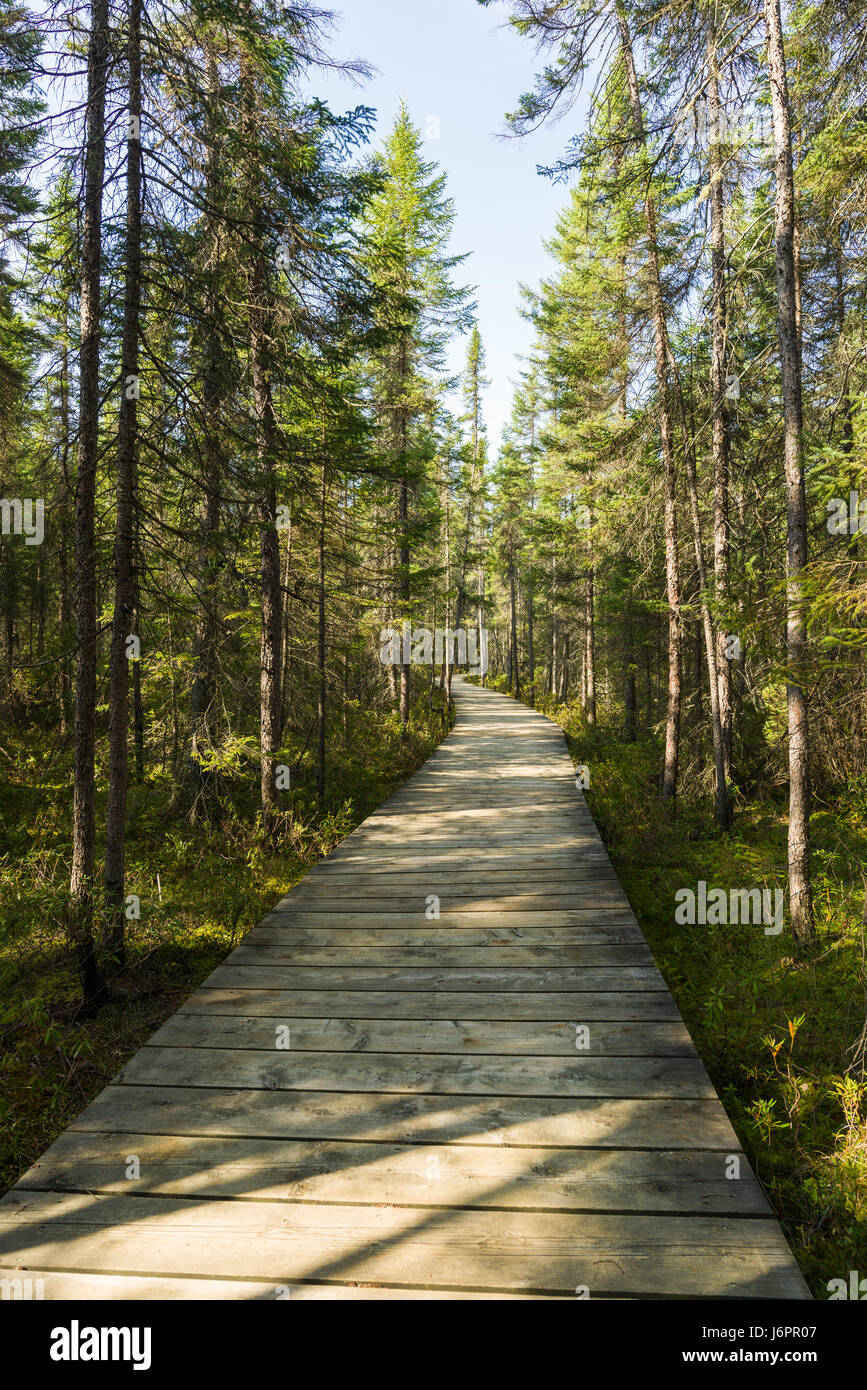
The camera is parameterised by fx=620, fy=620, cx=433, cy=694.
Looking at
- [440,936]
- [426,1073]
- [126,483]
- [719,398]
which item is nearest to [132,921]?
[440,936]

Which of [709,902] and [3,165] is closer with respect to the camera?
[709,902]

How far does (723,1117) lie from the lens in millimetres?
3020

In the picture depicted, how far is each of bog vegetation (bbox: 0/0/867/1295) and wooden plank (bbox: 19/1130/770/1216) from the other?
1099 millimetres

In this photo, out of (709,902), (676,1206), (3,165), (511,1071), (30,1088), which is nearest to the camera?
(676,1206)

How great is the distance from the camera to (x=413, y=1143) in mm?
2922

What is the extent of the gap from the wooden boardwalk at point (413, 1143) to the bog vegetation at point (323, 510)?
102 centimetres

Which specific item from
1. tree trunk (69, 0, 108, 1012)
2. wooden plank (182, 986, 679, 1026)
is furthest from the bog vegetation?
wooden plank (182, 986, 679, 1026)

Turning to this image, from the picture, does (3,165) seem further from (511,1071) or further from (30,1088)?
(511,1071)

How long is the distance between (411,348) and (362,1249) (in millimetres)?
19694

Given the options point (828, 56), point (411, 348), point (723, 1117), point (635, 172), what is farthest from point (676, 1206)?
point (411, 348)

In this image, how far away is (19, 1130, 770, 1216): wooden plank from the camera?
259 centimetres

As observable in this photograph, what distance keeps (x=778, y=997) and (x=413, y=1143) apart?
433 centimetres

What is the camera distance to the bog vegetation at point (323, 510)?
5.09 metres

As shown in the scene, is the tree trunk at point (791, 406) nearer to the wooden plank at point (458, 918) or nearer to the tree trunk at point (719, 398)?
the tree trunk at point (719, 398)
